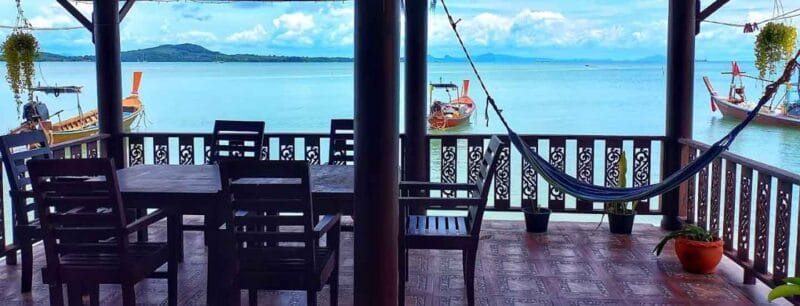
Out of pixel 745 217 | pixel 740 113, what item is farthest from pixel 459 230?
pixel 740 113

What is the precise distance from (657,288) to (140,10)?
24773 mm

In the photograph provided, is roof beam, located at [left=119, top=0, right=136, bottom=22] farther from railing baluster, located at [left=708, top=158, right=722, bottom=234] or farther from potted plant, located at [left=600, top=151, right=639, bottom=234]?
railing baluster, located at [left=708, top=158, right=722, bottom=234]

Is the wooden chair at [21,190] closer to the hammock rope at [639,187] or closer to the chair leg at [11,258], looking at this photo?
the chair leg at [11,258]

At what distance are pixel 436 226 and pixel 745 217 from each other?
183 cm

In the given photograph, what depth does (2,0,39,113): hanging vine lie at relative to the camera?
16.3ft

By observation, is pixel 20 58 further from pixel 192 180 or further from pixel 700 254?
pixel 700 254

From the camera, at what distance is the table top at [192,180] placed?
3477 millimetres

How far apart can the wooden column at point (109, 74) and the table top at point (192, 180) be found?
171 cm

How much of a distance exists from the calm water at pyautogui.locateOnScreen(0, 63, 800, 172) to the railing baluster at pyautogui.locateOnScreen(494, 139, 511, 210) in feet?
47.8

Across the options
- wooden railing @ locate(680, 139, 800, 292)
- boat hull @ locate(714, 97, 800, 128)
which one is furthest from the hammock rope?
boat hull @ locate(714, 97, 800, 128)

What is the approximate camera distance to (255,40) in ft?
86.7

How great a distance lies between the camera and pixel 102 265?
304 centimetres

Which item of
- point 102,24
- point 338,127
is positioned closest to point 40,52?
point 102,24

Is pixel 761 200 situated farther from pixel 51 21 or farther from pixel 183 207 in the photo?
pixel 51 21
